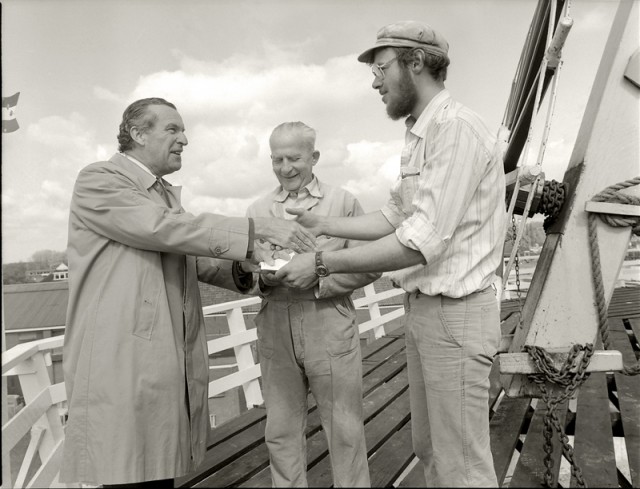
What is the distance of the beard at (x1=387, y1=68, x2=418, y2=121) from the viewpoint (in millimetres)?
1861

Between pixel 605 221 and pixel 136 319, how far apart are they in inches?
71.1

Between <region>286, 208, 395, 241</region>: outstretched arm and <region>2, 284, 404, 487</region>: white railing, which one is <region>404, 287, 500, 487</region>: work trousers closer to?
<region>286, 208, 395, 241</region>: outstretched arm

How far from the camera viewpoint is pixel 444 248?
1647 mm

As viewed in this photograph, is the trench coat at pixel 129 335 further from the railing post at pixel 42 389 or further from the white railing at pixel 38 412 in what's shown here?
the railing post at pixel 42 389

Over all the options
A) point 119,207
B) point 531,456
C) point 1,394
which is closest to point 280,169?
point 119,207

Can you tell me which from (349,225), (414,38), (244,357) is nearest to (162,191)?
(349,225)

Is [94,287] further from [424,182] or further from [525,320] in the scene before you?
[525,320]

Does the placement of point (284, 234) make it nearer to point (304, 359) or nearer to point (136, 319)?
point (304, 359)

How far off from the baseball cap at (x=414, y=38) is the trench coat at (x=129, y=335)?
0.85 m

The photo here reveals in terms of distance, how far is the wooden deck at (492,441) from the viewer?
2.58 metres

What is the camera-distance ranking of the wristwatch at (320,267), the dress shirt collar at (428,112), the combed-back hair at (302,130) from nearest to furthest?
the dress shirt collar at (428,112), the wristwatch at (320,267), the combed-back hair at (302,130)

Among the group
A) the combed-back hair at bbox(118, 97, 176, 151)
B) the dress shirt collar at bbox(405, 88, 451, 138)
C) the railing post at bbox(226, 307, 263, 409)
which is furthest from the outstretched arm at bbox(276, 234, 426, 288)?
the railing post at bbox(226, 307, 263, 409)

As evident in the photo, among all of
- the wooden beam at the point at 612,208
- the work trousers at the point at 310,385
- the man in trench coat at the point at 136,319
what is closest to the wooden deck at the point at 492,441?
the work trousers at the point at 310,385

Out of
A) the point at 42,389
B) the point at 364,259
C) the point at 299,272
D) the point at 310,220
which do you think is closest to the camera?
the point at 364,259
